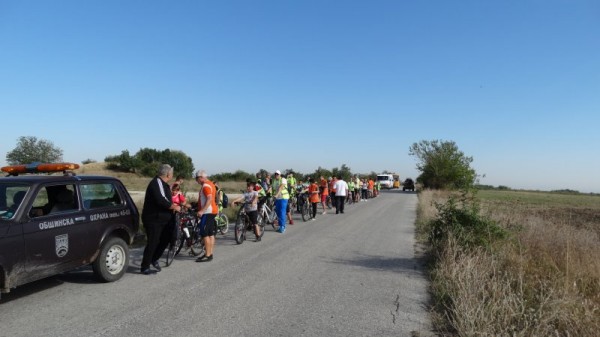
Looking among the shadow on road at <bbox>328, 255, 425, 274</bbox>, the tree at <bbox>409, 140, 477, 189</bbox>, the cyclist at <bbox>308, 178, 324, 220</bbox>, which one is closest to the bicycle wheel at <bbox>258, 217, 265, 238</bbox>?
the shadow on road at <bbox>328, 255, 425, 274</bbox>

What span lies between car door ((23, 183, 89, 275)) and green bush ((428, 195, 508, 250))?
6.49 m

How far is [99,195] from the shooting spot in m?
6.92

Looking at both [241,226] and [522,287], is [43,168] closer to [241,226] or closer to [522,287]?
[241,226]

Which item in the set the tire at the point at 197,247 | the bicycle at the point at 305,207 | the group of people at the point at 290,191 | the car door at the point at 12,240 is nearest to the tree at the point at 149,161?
the group of people at the point at 290,191

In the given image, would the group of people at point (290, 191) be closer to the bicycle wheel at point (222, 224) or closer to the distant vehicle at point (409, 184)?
the bicycle wheel at point (222, 224)

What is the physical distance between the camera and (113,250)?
682 centimetres

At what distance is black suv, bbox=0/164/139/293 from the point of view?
5.33m

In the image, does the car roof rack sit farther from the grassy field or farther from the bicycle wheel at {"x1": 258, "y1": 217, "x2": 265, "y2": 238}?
the grassy field

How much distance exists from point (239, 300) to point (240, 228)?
201 inches

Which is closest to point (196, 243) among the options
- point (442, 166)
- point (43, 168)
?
point (43, 168)

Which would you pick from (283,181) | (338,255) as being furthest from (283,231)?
(338,255)

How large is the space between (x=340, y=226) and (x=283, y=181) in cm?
281

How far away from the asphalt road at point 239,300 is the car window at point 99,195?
4.05 feet

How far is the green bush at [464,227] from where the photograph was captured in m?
8.28
